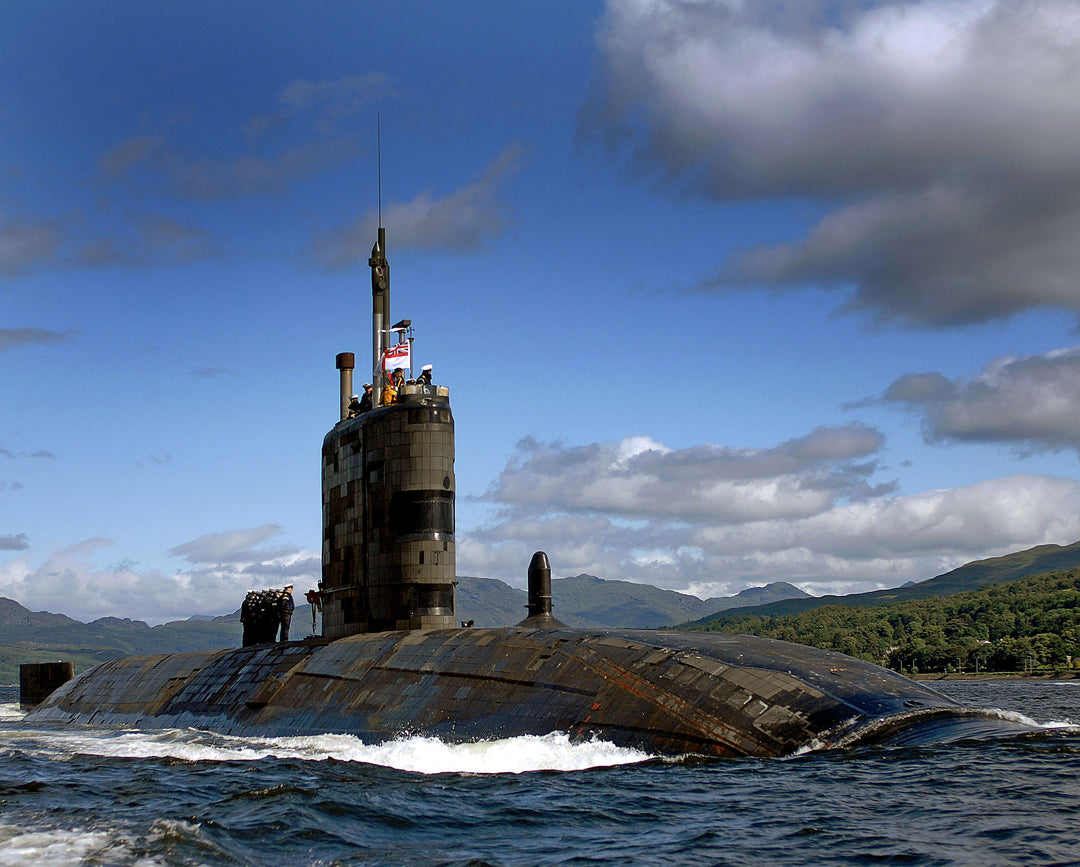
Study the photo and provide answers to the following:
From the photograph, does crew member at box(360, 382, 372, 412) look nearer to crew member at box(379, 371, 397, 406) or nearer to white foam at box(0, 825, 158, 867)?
crew member at box(379, 371, 397, 406)

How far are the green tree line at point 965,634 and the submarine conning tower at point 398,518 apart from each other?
76372 mm

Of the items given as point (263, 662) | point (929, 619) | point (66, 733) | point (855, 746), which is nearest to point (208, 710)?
point (263, 662)

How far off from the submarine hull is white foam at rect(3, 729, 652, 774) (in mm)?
303

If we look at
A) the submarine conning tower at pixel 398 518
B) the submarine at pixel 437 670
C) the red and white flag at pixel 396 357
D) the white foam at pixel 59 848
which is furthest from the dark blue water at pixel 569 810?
the red and white flag at pixel 396 357

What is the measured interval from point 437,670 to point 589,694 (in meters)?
4.06

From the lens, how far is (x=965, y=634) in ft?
500

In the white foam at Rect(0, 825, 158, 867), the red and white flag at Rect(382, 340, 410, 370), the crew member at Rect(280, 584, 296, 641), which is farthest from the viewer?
the crew member at Rect(280, 584, 296, 641)

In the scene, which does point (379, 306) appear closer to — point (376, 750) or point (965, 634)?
point (376, 750)

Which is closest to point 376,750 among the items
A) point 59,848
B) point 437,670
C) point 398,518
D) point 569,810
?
point 437,670

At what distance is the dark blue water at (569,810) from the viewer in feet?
36.1

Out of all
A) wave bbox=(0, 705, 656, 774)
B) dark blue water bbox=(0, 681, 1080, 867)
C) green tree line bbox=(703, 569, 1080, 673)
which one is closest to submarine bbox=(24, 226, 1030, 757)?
wave bbox=(0, 705, 656, 774)

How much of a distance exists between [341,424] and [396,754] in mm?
10530

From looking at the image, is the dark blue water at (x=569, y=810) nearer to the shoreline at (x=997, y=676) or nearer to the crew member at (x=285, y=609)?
the crew member at (x=285, y=609)

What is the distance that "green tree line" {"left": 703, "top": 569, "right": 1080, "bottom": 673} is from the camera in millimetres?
124500
